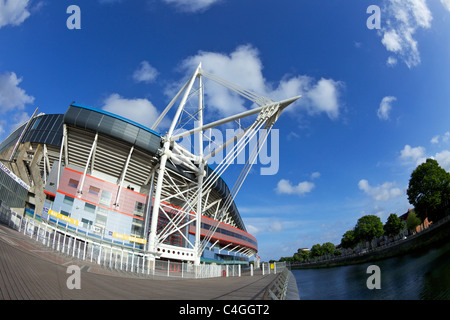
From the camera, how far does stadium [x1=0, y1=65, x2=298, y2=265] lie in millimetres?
28812

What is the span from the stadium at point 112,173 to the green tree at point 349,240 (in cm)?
5640

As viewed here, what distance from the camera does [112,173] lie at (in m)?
34.8

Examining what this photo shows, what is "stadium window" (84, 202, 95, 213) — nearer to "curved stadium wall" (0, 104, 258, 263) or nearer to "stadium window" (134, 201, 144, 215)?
"curved stadium wall" (0, 104, 258, 263)

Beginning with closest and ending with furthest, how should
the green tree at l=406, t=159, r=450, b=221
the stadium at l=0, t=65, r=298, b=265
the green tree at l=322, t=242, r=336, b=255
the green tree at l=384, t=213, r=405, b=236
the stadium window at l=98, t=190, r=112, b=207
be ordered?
1. the stadium at l=0, t=65, r=298, b=265
2. the stadium window at l=98, t=190, r=112, b=207
3. the green tree at l=406, t=159, r=450, b=221
4. the green tree at l=384, t=213, r=405, b=236
5. the green tree at l=322, t=242, r=336, b=255

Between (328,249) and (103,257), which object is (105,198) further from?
(328,249)

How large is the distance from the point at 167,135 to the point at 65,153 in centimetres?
1469

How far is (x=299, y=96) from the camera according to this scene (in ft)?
88.9

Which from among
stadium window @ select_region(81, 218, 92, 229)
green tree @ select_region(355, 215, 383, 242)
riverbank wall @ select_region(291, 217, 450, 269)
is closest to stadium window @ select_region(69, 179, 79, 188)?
stadium window @ select_region(81, 218, 92, 229)

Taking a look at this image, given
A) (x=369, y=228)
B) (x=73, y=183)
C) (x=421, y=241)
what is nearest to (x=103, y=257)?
(x=73, y=183)

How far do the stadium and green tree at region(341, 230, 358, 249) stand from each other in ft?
185

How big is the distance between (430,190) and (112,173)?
52701 mm
